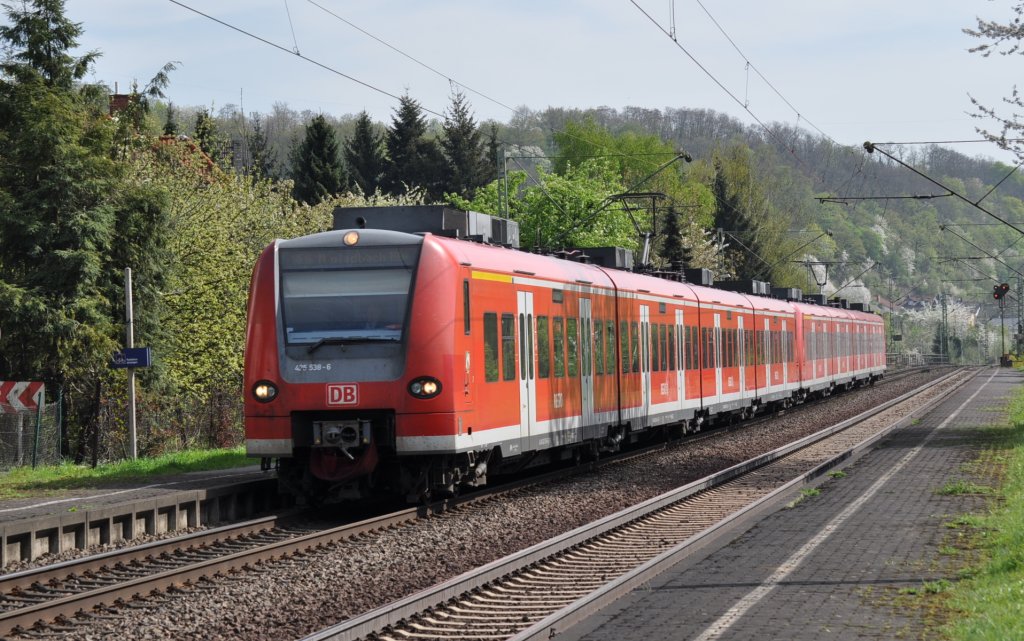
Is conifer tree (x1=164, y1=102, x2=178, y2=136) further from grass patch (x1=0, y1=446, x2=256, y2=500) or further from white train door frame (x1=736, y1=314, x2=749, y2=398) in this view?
grass patch (x1=0, y1=446, x2=256, y2=500)

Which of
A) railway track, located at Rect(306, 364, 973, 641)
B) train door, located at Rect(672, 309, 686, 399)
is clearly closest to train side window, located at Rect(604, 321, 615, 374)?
railway track, located at Rect(306, 364, 973, 641)

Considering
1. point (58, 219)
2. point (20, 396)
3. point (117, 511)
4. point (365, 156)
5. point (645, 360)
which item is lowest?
point (117, 511)

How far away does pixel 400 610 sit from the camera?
9336 mm

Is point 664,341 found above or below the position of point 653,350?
above

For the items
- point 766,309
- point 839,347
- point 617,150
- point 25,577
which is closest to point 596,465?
point 25,577

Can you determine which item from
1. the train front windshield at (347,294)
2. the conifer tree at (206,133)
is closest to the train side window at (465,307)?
the train front windshield at (347,294)

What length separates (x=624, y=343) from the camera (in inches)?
935

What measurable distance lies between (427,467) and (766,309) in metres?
25.6

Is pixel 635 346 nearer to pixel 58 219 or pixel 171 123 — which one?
pixel 58 219

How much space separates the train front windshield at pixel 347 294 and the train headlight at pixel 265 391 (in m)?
0.54

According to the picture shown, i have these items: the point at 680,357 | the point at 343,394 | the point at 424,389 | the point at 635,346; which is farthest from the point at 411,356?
the point at 680,357

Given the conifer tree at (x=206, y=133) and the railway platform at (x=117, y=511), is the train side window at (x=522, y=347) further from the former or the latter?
the conifer tree at (x=206, y=133)

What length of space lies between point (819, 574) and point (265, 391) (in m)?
7.04

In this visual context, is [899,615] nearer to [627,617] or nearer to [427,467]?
[627,617]
